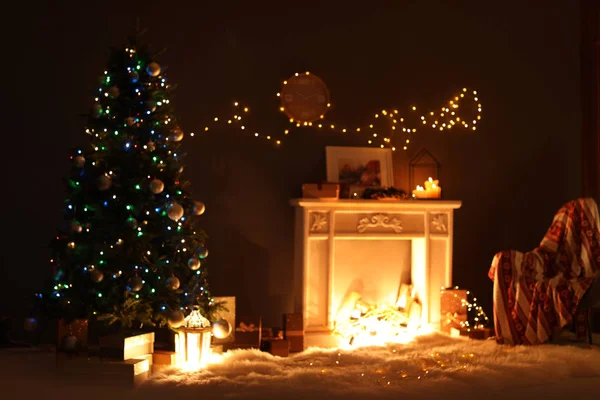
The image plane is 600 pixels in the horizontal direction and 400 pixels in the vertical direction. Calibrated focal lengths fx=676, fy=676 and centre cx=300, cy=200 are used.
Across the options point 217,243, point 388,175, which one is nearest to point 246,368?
point 217,243

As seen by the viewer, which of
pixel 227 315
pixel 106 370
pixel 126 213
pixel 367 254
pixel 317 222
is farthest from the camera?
pixel 367 254

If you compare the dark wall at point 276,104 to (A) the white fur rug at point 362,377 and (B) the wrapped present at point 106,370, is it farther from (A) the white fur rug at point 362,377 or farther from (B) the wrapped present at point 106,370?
(B) the wrapped present at point 106,370

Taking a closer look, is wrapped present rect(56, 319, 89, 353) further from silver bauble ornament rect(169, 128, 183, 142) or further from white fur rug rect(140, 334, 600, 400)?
silver bauble ornament rect(169, 128, 183, 142)

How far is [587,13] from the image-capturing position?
5.23m

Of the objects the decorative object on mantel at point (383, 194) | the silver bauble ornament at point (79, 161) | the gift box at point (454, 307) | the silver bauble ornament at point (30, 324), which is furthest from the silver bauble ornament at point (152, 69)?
the gift box at point (454, 307)

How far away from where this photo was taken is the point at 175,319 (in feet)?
12.0

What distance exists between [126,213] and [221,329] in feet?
2.82

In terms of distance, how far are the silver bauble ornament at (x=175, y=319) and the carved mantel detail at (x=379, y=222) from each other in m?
1.43

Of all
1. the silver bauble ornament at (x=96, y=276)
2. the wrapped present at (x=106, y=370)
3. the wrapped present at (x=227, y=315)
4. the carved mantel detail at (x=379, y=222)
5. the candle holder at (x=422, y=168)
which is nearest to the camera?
the wrapped present at (x=106, y=370)

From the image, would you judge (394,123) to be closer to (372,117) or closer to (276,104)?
(372,117)

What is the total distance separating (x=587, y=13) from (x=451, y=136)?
4.81 ft

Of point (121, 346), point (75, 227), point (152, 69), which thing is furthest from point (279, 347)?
point (152, 69)

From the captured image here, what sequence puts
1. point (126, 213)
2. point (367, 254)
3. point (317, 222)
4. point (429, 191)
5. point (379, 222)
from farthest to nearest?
1. point (367, 254)
2. point (429, 191)
3. point (379, 222)
4. point (317, 222)
5. point (126, 213)

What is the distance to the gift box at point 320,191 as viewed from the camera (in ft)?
14.7
